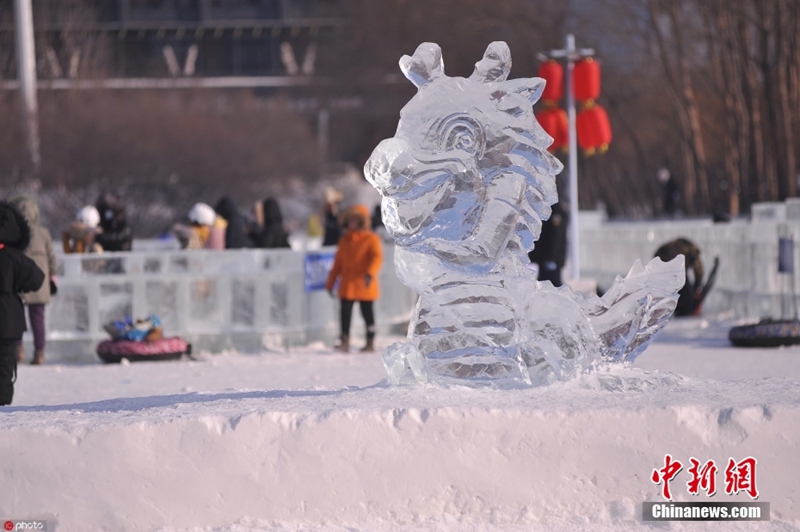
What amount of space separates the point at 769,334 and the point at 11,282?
8.03m

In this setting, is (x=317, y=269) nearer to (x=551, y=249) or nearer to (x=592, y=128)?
(x=551, y=249)

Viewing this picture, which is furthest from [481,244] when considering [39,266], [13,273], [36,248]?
[36,248]

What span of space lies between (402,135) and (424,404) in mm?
1581

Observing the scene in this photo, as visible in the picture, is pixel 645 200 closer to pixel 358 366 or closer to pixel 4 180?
pixel 4 180

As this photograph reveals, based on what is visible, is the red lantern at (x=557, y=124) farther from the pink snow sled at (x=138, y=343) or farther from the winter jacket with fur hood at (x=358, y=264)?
the pink snow sled at (x=138, y=343)

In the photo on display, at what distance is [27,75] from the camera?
2767 cm

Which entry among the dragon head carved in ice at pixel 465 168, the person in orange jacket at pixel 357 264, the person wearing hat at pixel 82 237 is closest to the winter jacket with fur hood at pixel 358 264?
the person in orange jacket at pixel 357 264

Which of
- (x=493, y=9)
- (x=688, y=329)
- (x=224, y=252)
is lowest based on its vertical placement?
(x=688, y=329)

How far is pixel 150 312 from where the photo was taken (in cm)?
1317

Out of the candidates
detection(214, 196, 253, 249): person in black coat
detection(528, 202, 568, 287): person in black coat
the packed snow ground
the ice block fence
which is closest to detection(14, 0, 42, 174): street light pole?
detection(214, 196, 253, 249): person in black coat

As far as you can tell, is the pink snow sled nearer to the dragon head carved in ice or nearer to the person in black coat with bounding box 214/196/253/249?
the person in black coat with bounding box 214/196/253/249

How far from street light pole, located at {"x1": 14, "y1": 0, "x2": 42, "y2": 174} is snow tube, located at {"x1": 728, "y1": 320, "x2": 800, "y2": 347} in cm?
1918

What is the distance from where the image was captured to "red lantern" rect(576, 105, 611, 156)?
66.2ft

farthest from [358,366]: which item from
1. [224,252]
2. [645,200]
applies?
[645,200]
